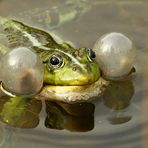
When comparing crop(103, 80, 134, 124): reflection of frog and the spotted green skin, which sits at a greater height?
the spotted green skin

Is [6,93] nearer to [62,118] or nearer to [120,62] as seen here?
[62,118]

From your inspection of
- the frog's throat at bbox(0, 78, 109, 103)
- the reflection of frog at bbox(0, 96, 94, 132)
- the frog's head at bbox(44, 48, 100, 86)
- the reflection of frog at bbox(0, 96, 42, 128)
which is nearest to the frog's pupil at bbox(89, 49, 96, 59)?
the frog's head at bbox(44, 48, 100, 86)

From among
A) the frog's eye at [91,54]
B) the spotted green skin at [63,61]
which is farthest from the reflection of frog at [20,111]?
the frog's eye at [91,54]

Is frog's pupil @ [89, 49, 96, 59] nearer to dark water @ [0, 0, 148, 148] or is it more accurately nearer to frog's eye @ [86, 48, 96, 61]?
frog's eye @ [86, 48, 96, 61]

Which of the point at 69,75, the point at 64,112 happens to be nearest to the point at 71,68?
the point at 69,75

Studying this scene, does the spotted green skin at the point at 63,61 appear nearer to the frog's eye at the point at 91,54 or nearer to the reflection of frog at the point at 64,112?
the frog's eye at the point at 91,54

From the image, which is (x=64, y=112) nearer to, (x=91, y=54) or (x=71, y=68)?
(x=71, y=68)
